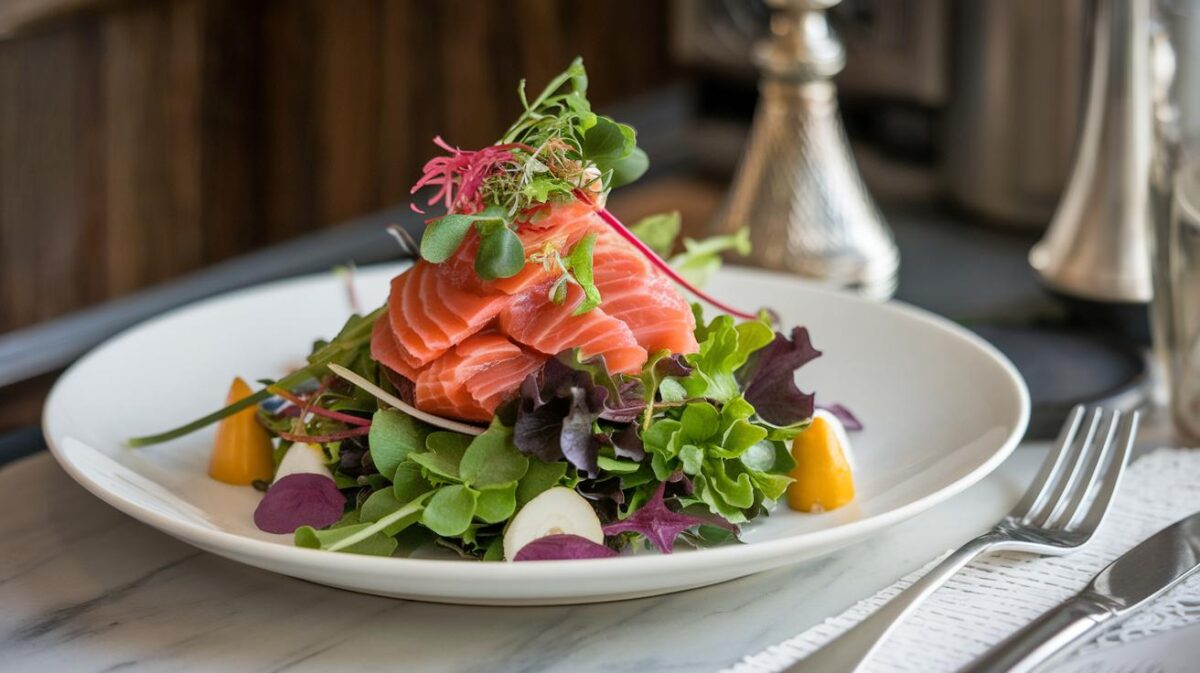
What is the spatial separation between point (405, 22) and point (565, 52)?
43 cm

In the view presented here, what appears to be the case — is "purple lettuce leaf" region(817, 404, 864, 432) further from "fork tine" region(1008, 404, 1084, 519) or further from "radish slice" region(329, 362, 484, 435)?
"radish slice" region(329, 362, 484, 435)

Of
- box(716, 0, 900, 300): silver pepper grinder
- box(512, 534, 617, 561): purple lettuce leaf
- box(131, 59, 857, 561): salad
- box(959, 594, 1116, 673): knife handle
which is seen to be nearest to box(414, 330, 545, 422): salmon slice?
box(131, 59, 857, 561): salad

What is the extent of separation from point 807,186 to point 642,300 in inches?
28.0

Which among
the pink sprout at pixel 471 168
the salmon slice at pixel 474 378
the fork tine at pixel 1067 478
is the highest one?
the pink sprout at pixel 471 168

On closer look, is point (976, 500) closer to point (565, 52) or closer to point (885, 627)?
point (885, 627)

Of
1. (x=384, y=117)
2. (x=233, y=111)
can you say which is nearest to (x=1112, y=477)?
(x=233, y=111)

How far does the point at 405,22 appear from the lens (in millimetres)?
2730

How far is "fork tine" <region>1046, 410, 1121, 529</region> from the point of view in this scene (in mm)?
969

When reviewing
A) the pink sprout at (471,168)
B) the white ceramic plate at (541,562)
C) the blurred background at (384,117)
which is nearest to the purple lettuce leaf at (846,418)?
the white ceramic plate at (541,562)

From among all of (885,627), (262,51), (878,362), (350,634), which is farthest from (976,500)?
(262,51)

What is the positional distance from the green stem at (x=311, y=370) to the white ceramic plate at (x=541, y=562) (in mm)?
36

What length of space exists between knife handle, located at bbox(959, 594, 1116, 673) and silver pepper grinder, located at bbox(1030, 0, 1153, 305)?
0.66 metres

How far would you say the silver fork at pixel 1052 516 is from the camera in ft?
2.52

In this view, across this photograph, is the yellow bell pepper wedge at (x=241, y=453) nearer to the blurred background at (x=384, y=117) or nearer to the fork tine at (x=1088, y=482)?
the fork tine at (x=1088, y=482)
